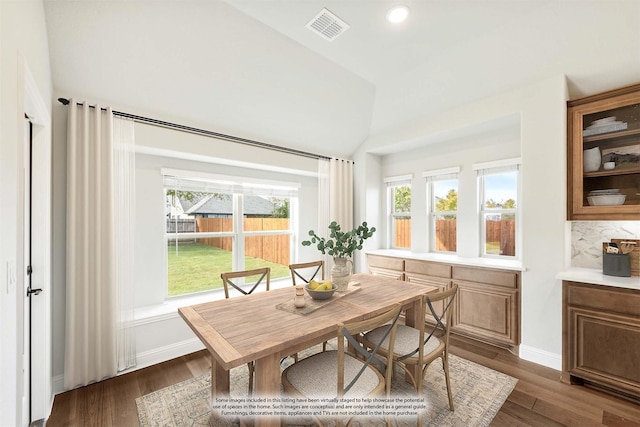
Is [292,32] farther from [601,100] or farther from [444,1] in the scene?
[601,100]

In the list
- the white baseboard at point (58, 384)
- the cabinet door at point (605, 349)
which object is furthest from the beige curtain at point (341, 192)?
the white baseboard at point (58, 384)

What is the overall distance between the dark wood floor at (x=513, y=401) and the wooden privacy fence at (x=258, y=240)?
4.97 ft

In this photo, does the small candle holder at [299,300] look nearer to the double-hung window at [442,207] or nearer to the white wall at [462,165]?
the white wall at [462,165]

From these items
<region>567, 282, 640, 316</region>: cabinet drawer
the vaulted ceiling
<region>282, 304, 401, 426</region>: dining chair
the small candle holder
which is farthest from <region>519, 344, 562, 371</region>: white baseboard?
the vaulted ceiling

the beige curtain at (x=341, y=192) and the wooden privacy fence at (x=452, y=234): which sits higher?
the beige curtain at (x=341, y=192)

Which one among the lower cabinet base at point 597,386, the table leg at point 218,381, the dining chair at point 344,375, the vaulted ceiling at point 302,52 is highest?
the vaulted ceiling at point 302,52

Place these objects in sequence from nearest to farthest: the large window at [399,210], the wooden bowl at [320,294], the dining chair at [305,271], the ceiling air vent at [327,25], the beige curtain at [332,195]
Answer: the wooden bowl at [320,294]
the ceiling air vent at [327,25]
the dining chair at [305,271]
the beige curtain at [332,195]
the large window at [399,210]

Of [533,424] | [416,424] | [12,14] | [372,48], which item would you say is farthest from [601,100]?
[12,14]

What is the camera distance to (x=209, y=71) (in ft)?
8.62

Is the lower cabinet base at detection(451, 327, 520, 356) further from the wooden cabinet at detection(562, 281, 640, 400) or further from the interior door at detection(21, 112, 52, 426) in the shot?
the interior door at detection(21, 112, 52, 426)

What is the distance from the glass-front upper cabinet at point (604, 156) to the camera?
93.9 inches

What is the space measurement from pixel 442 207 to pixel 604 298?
2010mm

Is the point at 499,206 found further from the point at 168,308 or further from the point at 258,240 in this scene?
the point at 168,308

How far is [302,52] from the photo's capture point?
2.80 metres
